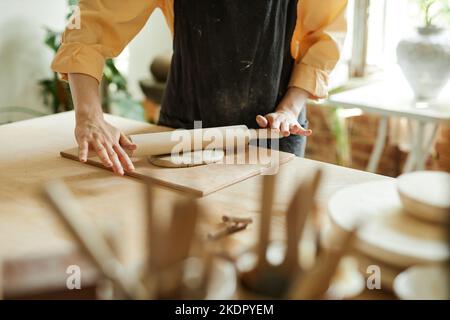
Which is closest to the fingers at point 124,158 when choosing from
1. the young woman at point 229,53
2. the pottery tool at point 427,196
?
the young woman at point 229,53

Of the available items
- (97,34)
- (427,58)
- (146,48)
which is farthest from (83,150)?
(146,48)

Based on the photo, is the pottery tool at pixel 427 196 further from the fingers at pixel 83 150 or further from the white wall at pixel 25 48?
the white wall at pixel 25 48

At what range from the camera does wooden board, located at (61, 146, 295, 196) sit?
1246 mm

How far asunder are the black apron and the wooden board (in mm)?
272

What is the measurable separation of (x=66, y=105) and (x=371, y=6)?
1.63 metres

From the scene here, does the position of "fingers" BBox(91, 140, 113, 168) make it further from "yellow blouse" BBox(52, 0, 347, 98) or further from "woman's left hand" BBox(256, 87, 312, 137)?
"woman's left hand" BBox(256, 87, 312, 137)

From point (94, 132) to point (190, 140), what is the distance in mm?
208

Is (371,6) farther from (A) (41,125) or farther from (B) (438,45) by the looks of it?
(A) (41,125)

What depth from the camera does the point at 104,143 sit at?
1.37 metres

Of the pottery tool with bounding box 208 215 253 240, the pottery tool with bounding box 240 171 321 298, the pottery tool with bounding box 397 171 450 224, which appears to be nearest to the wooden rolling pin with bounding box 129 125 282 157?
the pottery tool with bounding box 208 215 253 240

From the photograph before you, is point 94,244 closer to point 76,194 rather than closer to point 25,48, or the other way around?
point 76,194

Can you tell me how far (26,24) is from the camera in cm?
312

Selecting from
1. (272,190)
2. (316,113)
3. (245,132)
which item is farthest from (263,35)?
(316,113)

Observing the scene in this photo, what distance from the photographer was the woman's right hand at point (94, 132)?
52.6 inches
